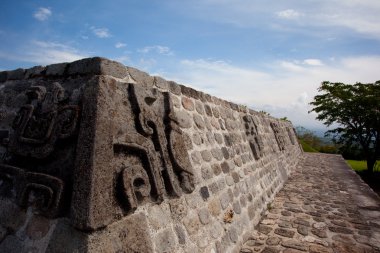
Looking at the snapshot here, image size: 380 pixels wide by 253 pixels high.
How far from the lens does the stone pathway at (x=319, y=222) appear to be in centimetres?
371

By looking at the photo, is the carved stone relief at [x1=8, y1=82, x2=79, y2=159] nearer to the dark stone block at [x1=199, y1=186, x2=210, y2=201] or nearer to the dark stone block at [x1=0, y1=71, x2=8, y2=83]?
the dark stone block at [x1=0, y1=71, x2=8, y2=83]

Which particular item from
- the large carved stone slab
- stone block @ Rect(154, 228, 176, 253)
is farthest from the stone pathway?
the large carved stone slab

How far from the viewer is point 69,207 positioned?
6.10 ft

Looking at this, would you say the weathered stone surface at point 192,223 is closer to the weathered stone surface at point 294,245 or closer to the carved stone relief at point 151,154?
the carved stone relief at point 151,154

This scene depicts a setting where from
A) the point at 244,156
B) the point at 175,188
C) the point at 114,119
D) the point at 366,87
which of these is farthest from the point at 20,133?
the point at 366,87

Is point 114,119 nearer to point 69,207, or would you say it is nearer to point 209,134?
point 69,207

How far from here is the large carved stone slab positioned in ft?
5.97

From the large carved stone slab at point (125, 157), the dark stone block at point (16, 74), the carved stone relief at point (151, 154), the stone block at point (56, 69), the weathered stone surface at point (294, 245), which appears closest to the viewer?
the large carved stone slab at point (125, 157)

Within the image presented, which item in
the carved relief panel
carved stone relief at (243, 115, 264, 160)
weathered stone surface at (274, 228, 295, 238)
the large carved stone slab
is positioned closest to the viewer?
the large carved stone slab

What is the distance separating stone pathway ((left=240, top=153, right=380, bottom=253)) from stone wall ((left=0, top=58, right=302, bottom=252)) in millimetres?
818

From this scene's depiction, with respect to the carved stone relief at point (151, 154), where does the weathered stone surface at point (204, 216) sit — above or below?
below

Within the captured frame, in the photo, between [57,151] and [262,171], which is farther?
[262,171]

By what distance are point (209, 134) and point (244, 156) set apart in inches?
54.4

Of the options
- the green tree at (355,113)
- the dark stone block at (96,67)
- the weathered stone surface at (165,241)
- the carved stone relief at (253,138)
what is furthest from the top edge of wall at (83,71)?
the green tree at (355,113)
